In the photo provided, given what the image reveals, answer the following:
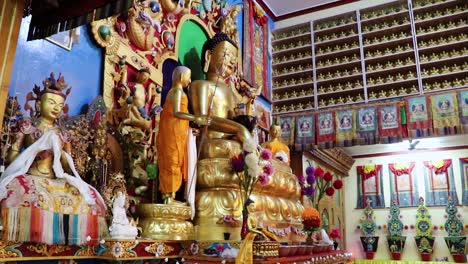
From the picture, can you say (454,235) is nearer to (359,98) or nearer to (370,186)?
(370,186)

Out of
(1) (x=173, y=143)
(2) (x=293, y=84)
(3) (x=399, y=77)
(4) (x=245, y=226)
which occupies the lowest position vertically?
(4) (x=245, y=226)

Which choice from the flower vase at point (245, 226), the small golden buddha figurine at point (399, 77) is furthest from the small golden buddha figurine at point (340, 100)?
the flower vase at point (245, 226)

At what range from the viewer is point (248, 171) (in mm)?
3230

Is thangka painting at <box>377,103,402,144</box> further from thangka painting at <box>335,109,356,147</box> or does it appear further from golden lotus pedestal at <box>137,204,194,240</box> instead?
golden lotus pedestal at <box>137,204,194,240</box>

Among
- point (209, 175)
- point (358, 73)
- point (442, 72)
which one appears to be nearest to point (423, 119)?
point (442, 72)

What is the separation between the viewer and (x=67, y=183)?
259 centimetres

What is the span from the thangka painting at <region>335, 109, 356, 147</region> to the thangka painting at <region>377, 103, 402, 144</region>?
1.22 ft

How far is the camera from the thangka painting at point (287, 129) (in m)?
6.23

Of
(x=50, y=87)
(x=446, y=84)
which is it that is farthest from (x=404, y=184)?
(x=50, y=87)

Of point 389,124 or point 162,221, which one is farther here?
point 389,124

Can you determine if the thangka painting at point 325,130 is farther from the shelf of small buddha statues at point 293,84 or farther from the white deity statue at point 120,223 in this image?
the white deity statue at point 120,223

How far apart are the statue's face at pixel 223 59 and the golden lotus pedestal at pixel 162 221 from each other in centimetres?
189

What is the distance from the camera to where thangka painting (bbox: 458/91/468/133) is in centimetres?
516

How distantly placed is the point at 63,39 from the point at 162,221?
158cm
